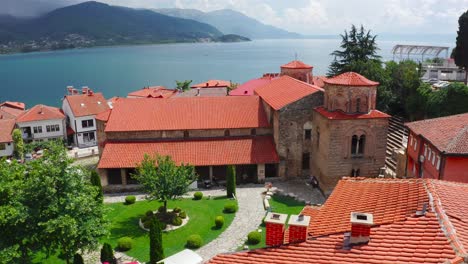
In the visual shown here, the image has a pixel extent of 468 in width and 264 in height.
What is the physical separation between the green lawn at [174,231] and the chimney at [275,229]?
12.7m

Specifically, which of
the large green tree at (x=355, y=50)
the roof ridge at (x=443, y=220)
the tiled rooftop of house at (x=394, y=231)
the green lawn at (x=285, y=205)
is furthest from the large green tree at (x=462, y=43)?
the roof ridge at (x=443, y=220)

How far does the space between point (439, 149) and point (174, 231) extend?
679 inches

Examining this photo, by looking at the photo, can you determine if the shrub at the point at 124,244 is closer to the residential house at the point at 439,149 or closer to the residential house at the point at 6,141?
the residential house at the point at 439,149

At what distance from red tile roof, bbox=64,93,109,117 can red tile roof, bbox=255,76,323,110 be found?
24998mm

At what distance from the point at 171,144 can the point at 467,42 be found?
3165 cm

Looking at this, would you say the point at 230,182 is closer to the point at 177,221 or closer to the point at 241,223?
the point at 241,223

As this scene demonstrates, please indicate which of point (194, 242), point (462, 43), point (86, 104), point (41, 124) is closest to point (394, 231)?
point (194, 242)

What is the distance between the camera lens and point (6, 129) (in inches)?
1897

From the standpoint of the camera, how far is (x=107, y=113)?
37.2m

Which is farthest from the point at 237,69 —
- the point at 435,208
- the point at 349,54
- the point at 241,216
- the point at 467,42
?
the point at 435,208

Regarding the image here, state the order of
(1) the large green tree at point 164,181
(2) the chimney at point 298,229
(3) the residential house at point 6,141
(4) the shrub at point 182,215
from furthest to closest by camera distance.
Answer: (3) the residential house at point 6,141 → (4) the shrub at point 182,215 → (1) the large green tree at point 164,181 → (2) the chimney at point 298,229

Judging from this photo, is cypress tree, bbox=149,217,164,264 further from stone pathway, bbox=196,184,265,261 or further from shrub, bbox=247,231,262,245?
shrub, bbox=247,231,262,245

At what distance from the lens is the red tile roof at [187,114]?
1372 inches

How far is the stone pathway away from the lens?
22.9 meters
